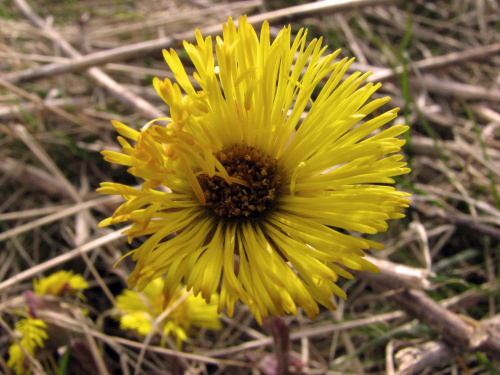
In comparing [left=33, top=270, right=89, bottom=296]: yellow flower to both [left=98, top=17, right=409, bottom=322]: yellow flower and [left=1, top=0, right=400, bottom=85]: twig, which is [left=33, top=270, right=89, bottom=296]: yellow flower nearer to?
[left=98, top=17, right=409, bottom=322]: yellow flower

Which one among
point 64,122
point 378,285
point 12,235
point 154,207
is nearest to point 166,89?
point 154,207

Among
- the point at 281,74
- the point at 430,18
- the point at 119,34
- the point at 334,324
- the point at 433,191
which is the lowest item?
the point at 334,324

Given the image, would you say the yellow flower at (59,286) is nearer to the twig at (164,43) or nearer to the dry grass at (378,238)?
the dry grass at (378,238)

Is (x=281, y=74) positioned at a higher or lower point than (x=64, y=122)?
lower

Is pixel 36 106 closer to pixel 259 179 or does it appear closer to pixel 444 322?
pixel 259 179

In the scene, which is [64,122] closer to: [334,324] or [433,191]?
[334,324]

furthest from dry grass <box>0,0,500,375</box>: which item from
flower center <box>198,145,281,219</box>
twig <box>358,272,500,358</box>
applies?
flower center <box>198,145,281,219</box>

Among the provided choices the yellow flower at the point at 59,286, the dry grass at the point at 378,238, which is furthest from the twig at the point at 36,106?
the yellow flower at the point at 59,286

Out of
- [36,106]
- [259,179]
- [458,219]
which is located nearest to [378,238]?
[458,219]
